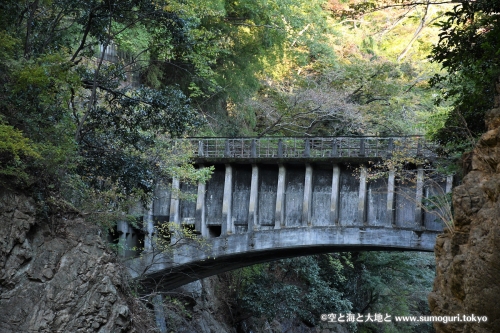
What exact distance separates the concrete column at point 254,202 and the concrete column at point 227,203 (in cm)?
64

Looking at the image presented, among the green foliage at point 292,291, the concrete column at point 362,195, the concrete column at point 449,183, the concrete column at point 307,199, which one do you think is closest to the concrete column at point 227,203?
the concrete column at point 307,199

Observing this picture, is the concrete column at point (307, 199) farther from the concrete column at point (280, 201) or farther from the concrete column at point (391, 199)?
the concrete column at point (391, 199)

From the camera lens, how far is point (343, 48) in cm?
2603

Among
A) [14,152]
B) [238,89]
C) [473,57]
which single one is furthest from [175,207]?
[473,57]

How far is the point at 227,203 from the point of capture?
1941cm

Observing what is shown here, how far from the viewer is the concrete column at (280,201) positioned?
62.0 ft

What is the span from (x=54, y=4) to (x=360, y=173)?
9.83 meters

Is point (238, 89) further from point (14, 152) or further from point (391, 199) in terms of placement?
point (14, 152)

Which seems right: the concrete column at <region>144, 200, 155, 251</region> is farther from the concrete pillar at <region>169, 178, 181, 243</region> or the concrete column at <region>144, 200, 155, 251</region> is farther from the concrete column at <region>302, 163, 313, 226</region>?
the concrete column at <region>302, 163, 313, 226</region>

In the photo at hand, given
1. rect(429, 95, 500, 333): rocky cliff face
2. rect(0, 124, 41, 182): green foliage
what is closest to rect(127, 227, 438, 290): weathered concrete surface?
rect(429, 95, 500, 333): rocky cliff face

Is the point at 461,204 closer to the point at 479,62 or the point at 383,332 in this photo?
the point at 479,62

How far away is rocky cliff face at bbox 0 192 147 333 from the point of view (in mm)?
9891

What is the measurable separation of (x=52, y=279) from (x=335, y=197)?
10.1 m

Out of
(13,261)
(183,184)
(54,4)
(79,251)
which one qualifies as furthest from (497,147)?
(183,184)
